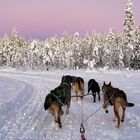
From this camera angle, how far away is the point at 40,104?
16.0 m

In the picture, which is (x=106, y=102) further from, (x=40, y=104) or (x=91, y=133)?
(x=40, y=104)

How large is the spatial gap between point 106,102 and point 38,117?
8.13 ft

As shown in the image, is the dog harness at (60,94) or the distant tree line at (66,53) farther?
the distant tree line at (66,53)

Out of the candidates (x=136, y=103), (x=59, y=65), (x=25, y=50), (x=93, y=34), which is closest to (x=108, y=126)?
(x=136, y=103)

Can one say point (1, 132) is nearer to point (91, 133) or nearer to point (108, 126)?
point (91, 133)

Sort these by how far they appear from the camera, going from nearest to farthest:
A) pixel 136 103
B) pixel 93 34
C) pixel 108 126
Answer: pixel 108 126 < pixel 136 103 < pixel 93 34

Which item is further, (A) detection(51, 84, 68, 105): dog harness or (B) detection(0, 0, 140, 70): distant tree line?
(B) detection(0, 0, 140, 70): distant tree line

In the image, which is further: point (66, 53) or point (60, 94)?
point (66, 53)

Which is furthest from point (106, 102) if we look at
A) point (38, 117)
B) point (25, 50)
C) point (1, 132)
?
point (25, 50)

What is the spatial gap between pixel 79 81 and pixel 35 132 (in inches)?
324

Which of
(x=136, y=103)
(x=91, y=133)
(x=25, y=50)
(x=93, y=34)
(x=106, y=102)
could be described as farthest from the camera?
(x=93, y=34)

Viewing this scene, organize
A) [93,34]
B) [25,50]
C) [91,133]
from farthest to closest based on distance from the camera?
[93,34] < [25,50] < [91,133]

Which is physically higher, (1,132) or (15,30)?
(15,30)

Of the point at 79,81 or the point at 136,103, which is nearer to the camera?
the point at 136,103
